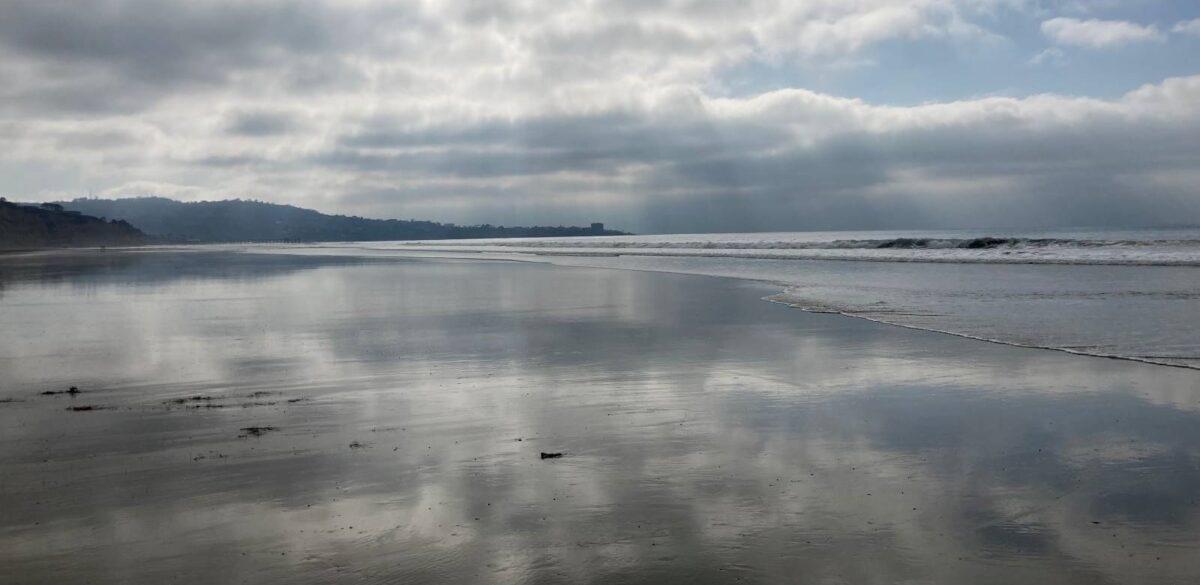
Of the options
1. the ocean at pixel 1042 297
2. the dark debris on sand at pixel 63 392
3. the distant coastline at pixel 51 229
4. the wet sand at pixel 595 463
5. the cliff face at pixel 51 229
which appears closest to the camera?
the wet sand at pixel 595 463

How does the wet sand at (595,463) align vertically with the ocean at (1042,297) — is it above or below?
below

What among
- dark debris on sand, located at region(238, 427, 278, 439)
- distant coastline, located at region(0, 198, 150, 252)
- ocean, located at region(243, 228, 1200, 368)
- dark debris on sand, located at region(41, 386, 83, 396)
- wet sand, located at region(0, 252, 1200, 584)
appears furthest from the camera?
distant coastline, located at region(0, 198, 150, 252)

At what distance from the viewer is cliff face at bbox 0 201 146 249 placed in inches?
6368

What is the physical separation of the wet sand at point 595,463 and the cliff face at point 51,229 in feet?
567

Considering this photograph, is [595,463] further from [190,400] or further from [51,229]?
[51,229]

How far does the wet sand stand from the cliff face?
173m

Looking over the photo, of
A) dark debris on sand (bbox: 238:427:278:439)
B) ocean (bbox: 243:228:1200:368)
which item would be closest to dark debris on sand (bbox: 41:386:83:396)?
dark debris on sand (bbox: 238:427:278:439)

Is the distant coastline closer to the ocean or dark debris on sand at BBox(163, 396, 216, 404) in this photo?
the ocean

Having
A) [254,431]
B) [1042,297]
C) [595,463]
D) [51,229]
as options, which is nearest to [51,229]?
[51,229]

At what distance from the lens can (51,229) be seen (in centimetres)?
17450

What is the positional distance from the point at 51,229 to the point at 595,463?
207237mm

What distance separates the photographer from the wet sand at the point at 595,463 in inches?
190

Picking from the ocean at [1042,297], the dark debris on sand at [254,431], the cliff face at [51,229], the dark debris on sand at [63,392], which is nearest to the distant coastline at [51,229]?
the cliff face at [51,229]

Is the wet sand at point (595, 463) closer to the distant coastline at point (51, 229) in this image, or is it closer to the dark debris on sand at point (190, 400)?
the dark debris on sand at point (190, 400)
